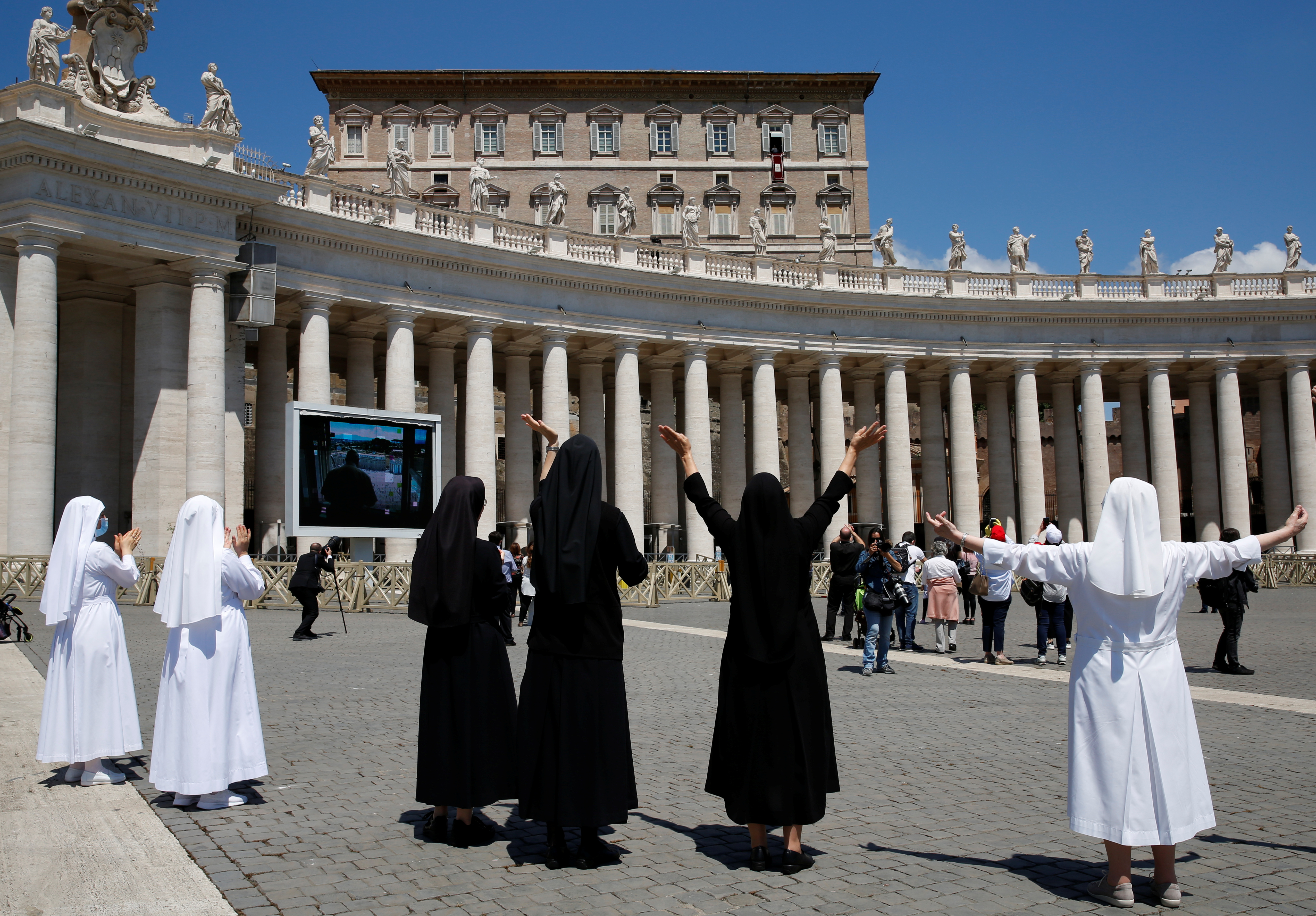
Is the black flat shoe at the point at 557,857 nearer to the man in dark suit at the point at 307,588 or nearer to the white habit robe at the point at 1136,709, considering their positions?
the white habit robe at the point at 1136,709

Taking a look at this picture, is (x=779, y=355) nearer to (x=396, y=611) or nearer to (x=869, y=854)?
(x=396, y=611)

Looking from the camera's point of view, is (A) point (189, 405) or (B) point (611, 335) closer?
(A) point (189, 405)

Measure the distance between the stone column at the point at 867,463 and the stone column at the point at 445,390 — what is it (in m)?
15.7

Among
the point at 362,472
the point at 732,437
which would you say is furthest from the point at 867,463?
the point at 362,472

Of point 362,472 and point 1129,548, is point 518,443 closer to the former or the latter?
point 362,472

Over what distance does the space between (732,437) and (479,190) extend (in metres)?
16.1

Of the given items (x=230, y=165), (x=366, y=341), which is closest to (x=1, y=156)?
(x=230, y=165)

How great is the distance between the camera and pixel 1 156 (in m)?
25.5

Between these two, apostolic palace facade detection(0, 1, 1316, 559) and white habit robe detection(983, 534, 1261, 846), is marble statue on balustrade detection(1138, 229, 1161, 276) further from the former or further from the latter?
white habit robe detection(983, 534, 1261, 846)

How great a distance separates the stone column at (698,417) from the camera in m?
40.1

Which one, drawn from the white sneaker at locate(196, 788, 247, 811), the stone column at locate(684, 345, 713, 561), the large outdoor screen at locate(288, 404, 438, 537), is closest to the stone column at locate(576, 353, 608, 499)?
the stone column at locate(684, 345, 713, 561)

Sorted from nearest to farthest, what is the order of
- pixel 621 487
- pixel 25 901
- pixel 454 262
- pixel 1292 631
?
pixel 25 901
pixel 1292 631
pixel 454 262
pixel 621 487

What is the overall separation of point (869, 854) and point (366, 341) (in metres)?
33.1

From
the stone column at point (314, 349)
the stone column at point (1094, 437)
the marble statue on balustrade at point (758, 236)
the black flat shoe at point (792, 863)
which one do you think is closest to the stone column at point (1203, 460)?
the stone column at point (1094, 437)
